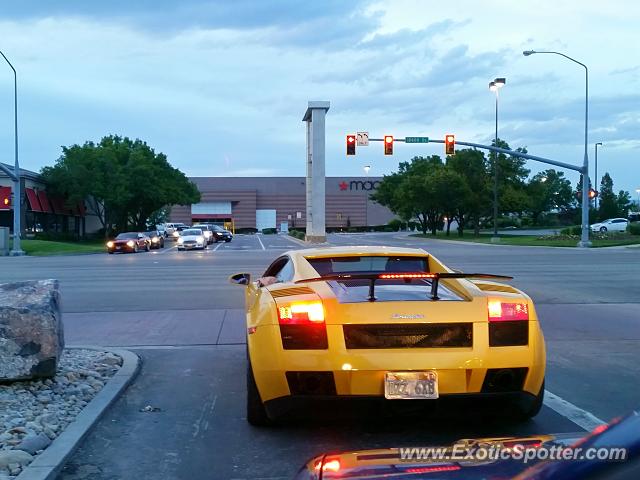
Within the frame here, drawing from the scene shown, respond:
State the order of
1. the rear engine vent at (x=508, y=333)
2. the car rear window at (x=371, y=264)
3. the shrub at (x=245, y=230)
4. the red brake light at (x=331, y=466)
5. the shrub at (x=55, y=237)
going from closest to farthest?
the red brake light at (x=331, y=466), the rear engine vent at (x=508, y=333), the car rear window at (x=371, y=264), the shrub at (x=55, y=237), the shrub at (x=245, y=230)

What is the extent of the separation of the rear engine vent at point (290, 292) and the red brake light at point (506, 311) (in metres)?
1.38

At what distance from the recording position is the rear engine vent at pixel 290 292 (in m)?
5.41

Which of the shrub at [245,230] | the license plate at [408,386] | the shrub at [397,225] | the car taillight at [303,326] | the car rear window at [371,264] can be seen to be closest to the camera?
the license plate at [408,386]

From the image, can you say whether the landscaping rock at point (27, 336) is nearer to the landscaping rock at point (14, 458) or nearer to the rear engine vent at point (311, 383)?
the landscaping rock at point (14, 458)

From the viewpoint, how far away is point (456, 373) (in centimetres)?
496

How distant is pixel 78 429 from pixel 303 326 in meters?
2.03

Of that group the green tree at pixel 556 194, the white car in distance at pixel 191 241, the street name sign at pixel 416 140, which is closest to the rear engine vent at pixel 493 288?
the street name sign at pixel 416 140

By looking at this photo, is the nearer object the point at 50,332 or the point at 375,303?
the point at 375,303

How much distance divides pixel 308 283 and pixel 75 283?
1476 cm

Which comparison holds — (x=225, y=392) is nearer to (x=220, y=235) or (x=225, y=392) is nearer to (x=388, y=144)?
(x=388, y=144)

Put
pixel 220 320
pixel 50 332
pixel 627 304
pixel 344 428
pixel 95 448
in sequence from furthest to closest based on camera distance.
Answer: pixel 627 304 < pixel 220 320 < pixel 50 332 < pixel 344 428 < pixel 95 448

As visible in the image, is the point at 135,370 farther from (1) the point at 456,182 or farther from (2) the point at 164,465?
(1) the point at 456,182

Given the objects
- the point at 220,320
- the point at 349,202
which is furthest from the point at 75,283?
the point at 349,202

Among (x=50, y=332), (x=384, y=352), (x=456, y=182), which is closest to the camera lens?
(x=384, y=352)
